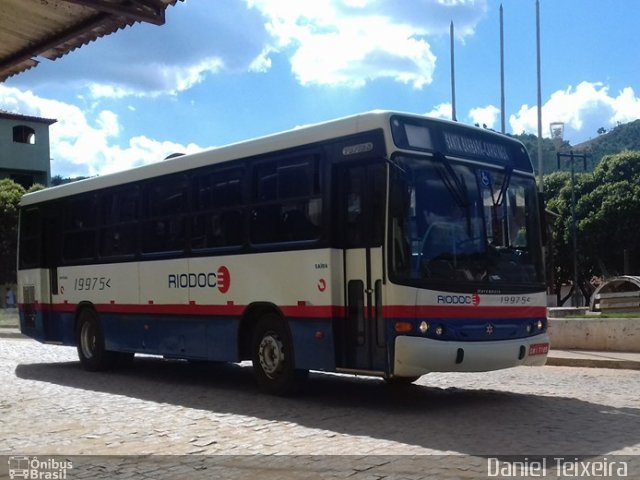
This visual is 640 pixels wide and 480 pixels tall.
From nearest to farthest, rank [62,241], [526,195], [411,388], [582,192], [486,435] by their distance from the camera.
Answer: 1. [486,435]
2. [526,195]
3. [411,388]
4. [62,241]
5. [582,192]

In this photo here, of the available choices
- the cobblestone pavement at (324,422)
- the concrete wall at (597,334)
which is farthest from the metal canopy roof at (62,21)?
the concrete wall at (597,334)

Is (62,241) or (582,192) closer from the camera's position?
(62,241)

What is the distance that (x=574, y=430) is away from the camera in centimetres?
789

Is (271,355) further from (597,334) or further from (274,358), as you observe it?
(597,334)

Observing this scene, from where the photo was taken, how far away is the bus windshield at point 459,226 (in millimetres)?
8867

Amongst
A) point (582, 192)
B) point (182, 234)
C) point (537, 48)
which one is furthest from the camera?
point (582, 192)

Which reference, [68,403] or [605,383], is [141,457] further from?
[605,383]

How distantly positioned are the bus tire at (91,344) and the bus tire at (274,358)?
452 cm

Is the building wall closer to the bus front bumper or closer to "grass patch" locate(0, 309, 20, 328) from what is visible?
"grass patch" locate(0, 309, 20, 328)

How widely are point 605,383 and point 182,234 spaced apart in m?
6.67

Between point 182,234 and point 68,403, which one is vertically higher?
point 182,234

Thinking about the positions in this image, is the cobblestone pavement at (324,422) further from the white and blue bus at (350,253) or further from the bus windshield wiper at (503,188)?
the bus windshield wiper at (503,188)

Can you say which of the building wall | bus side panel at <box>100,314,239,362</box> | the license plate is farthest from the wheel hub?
the building wall

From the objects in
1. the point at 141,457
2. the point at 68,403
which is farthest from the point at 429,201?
the point at 68,403
